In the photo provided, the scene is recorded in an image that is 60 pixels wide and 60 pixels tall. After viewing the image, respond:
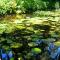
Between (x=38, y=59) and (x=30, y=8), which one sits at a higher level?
(x=30, y=8)

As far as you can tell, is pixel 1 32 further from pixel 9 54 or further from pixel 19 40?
pixel 9 54

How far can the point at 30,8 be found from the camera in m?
8.26

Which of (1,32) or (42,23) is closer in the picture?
(1,32)


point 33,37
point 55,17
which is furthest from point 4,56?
point 55,17

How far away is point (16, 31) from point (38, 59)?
166 centimetres

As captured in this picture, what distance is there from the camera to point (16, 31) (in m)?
6.00

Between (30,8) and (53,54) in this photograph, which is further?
(30,8)

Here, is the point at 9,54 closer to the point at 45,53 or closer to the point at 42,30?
the point at 45,53

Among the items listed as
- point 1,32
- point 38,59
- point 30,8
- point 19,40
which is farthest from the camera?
point 30,8

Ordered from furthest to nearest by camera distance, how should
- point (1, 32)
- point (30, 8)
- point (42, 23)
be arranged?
point (30, 8) < point (42, 23) < point (1, 32)

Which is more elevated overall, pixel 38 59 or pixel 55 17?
pixel 55 17

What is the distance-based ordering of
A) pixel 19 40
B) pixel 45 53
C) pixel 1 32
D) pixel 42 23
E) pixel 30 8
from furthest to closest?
pixel 30 8
pixel 42 23
pixel 1 32
pixel 19 40
pixel 45 53

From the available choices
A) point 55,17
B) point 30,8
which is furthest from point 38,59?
point 30,8

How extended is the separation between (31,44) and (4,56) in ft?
2.48
